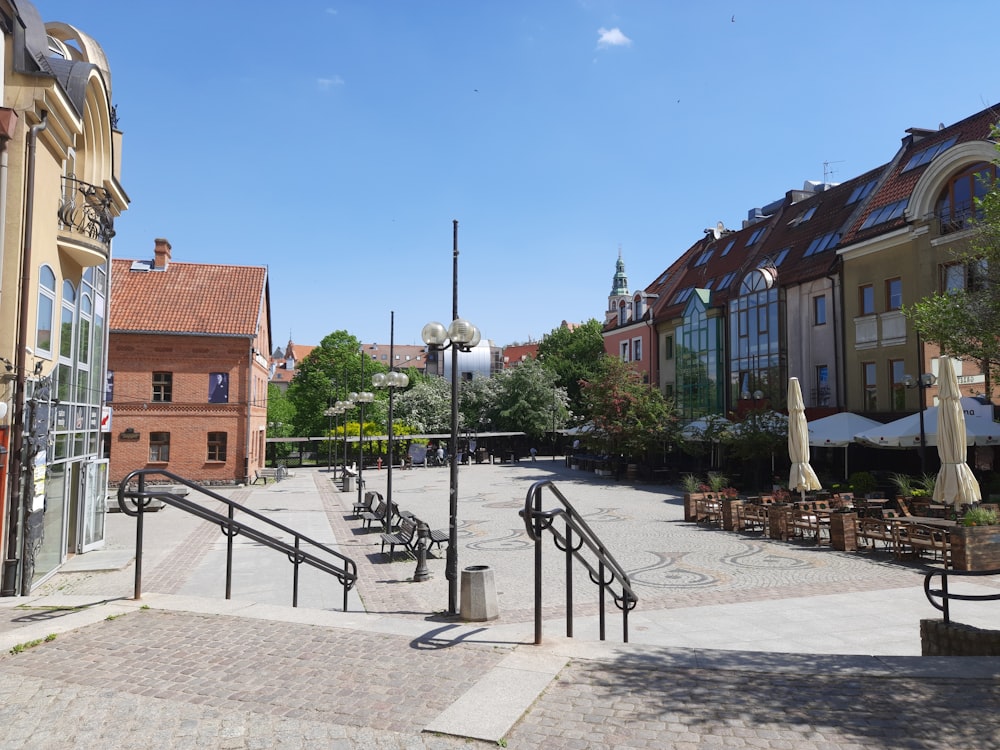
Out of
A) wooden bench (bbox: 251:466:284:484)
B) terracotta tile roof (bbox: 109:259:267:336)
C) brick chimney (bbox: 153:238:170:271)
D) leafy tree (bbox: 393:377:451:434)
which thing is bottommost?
wooden bench (bbox: 251:466:284:484)

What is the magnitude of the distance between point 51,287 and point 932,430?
19795mm

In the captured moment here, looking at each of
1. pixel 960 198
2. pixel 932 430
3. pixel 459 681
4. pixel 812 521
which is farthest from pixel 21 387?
pixel 960 198

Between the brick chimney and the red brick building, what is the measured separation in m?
1.46

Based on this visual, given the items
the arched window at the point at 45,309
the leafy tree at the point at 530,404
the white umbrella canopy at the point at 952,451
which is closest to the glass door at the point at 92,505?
the arched window at the point at 45,309

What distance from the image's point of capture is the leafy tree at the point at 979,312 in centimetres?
1141

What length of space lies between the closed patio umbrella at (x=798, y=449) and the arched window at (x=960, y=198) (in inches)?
369

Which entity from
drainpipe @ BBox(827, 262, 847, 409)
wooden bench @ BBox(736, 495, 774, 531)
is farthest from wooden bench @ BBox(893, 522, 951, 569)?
drainpipe @ BBox(827, 262, 847, 409)

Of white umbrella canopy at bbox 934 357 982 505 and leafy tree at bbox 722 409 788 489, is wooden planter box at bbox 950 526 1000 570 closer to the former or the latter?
white umbrella canopy at bbox 934 357 982 505

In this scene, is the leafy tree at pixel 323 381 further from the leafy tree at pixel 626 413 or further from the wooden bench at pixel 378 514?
the wooden bench at pixel 378 514

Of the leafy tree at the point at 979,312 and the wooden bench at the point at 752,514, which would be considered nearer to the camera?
the leafy tree at the point at 979,312

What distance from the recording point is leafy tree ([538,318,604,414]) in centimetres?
6250

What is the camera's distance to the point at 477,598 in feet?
25.2

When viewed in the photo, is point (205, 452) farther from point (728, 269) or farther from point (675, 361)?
point (728, 269)

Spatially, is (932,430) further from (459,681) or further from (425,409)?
(425,409)
